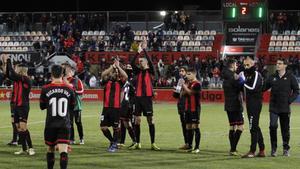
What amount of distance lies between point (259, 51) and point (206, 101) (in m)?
6.68

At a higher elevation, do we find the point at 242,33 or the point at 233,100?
the point at 242,33

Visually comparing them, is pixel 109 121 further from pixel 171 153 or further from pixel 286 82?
pixel 286 82

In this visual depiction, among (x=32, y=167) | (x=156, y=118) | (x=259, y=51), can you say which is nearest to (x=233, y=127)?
(x=32, y=167)

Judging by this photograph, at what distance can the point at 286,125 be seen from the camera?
47.6ft

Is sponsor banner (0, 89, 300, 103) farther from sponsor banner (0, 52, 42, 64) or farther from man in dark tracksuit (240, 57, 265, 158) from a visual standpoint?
man in dark tracksuit (240, 57, 265, 158)

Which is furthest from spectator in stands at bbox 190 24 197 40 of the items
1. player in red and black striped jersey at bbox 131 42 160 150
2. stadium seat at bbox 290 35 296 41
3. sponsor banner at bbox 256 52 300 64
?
player in red and black striped jersey at bbox 131 42 160 150

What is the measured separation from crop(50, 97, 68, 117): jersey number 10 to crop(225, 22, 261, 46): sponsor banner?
100 ft

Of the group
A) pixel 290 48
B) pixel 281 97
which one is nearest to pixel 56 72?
pixel 281 97

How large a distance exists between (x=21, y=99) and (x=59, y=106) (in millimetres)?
4030

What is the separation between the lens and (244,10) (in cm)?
3916

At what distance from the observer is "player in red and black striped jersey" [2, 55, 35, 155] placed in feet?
47.9

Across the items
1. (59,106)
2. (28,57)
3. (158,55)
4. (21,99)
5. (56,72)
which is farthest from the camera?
(28,57)

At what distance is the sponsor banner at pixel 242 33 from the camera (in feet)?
135

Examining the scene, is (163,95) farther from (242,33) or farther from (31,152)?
(31,152)
